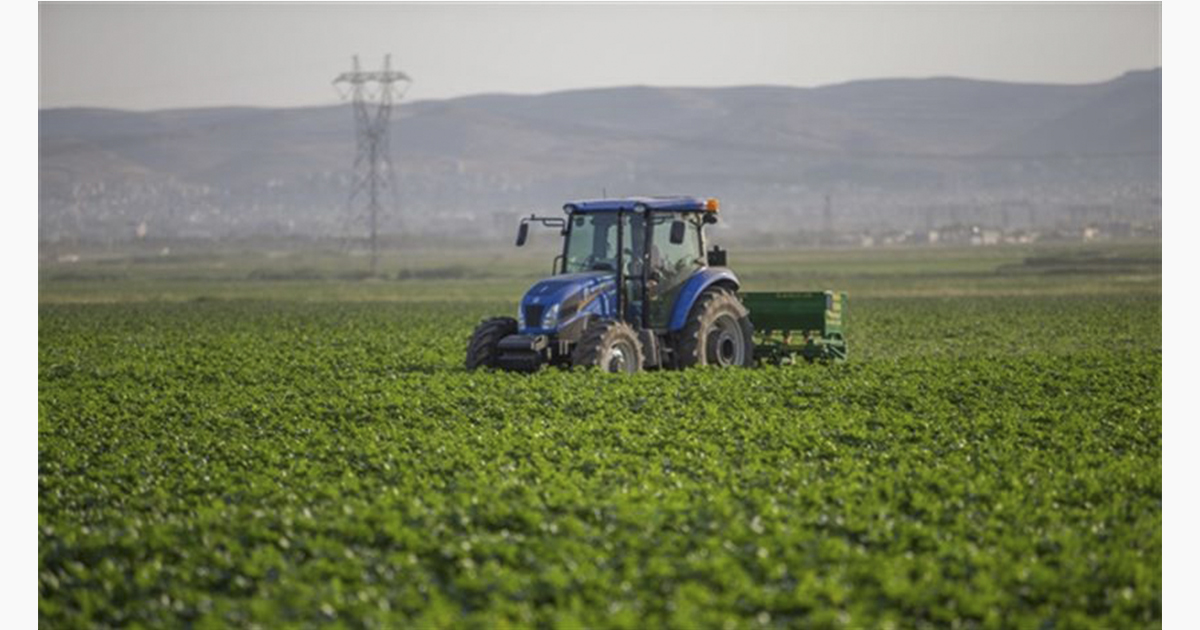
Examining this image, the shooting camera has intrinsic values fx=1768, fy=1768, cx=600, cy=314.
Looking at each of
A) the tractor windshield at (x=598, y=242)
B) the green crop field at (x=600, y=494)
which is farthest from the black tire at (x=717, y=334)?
the tractor windshield at (x=598, y=242)

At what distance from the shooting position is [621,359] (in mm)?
23422

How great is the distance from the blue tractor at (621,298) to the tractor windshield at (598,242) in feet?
0.04

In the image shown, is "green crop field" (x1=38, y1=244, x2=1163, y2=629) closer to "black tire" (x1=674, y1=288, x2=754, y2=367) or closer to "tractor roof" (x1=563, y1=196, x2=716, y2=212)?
"black tire" (x1=674, y1=288, x2=754, y2=367)

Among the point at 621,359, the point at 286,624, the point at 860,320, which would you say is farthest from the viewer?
the point at 860,320

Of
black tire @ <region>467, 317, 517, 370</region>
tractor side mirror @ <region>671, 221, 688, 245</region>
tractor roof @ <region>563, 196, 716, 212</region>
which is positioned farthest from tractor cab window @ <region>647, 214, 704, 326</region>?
black tire @ <region>467, 317, 517, 370</region>

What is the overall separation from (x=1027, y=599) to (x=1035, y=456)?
5.48m

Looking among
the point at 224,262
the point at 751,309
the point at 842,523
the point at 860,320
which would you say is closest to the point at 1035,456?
the point at 842,523

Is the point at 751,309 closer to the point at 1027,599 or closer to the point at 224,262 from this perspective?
the point at 1027,599

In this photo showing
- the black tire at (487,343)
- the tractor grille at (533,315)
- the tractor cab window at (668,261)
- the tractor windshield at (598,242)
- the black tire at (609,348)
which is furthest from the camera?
the black tire at (487,343)

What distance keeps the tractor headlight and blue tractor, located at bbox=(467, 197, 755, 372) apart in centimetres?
1

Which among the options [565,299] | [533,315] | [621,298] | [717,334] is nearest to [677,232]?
[621,298]

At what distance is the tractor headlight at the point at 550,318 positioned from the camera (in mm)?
22953

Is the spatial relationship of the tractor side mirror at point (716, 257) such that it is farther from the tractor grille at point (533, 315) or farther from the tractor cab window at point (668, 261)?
the tractor grille at point (533, 315)
